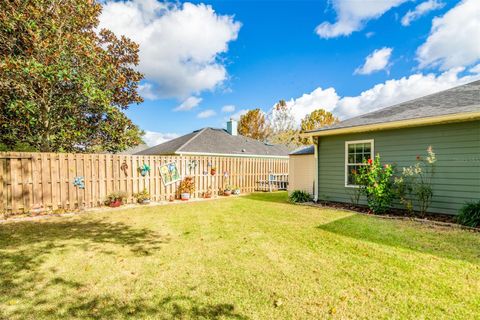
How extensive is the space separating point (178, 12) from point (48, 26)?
14.6 ft

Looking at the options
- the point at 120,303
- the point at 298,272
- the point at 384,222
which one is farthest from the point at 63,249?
the point at 384,222

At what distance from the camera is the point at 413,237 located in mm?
4598

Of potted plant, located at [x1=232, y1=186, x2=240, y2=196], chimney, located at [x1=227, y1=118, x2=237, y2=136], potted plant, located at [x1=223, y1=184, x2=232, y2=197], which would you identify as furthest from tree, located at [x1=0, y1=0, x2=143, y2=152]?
chimney, located at [x1=227, y1=118, x2=237, y2=136]

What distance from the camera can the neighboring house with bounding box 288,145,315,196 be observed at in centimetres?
962

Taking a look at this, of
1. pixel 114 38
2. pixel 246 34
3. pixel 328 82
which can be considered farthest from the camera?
pixel 328 82

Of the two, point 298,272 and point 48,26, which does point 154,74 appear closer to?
point 48,26

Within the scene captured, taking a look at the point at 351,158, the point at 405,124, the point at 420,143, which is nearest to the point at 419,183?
the point at 420,143

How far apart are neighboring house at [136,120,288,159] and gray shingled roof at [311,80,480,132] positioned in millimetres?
8197

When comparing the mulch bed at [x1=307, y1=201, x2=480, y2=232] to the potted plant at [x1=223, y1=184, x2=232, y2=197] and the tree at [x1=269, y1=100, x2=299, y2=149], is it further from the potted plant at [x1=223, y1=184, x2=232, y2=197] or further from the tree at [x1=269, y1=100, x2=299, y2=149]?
the tree at [x1=269, y1=100, x2=299, y2=149]

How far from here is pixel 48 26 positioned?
758 cm

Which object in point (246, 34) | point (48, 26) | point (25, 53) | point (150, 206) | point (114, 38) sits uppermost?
point (246, 34)

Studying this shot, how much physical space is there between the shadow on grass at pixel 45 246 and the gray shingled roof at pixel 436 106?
7265 millimetres

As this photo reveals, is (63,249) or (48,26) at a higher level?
(48,26)

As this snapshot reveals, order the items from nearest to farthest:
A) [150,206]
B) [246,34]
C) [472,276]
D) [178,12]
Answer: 1. [472,276]
2. [150,206]
3. [178,12]
4. [246,34]
